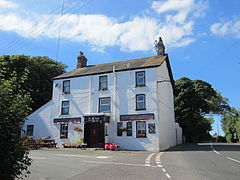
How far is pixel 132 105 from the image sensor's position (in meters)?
20.6

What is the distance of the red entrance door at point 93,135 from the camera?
69.4 feet

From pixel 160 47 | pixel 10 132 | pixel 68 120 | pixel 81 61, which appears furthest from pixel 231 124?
pixel 10 132

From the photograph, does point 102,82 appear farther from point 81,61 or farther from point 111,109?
point 81,61

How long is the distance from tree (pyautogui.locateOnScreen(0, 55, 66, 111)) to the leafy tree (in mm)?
34269

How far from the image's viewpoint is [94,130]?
2158 centimetres

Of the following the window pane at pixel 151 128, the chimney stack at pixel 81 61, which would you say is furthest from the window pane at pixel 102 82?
the window pane at pixel 151 128

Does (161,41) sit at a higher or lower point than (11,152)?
higher

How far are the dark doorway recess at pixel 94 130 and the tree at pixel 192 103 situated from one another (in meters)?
20.9

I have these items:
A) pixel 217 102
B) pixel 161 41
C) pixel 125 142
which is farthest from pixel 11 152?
pixel 217 102

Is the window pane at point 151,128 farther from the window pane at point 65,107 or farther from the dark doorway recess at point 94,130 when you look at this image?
the window pane at point 65,107

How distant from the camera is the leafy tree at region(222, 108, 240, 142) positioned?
40.0 m

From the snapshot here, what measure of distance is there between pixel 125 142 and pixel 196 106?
73.5ft

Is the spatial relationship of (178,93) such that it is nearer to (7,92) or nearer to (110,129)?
(110,129)

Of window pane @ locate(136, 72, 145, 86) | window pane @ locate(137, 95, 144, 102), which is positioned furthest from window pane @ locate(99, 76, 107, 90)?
window pane @ locate(137, 95, 144, 102)
